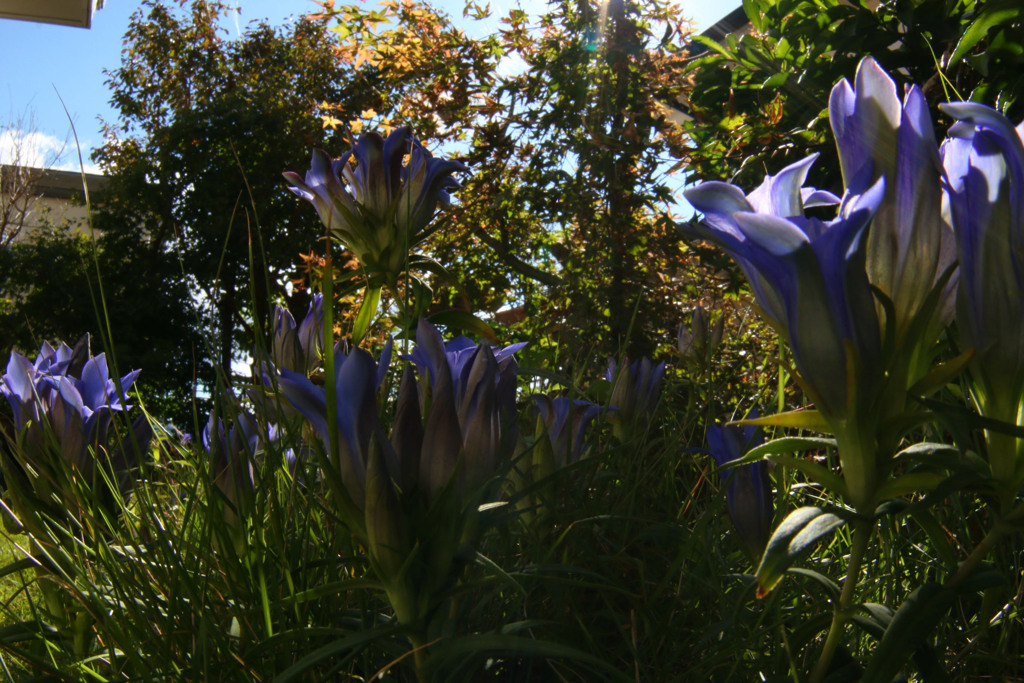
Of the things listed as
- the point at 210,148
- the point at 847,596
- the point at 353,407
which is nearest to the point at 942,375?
the point at 847,596

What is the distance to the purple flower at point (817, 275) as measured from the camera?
1.77ft

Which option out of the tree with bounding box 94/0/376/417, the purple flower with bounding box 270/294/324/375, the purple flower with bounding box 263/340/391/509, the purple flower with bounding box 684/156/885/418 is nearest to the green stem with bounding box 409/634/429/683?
the purple flower with bounding box 263/340/391/509

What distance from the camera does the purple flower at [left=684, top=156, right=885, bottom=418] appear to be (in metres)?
0.54

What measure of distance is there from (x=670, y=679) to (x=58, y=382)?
3.24 feet

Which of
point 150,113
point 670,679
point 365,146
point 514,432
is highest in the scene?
point 150,113

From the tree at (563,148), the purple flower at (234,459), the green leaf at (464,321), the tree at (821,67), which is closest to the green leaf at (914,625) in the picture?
the purple flower at (234,459)

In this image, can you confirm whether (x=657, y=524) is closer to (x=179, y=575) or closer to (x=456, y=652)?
(x=456, y=652)

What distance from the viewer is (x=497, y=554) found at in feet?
3.20

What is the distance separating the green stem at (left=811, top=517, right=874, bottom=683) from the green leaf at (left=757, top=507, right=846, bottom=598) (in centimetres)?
3

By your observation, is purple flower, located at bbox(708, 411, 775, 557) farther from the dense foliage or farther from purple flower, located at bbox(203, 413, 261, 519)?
purple flower, located at bbox(203, 413, 261, 519)

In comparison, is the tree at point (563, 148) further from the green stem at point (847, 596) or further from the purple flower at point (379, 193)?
the green stem at point (847, 596)

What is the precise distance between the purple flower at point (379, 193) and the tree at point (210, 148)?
12.1 m

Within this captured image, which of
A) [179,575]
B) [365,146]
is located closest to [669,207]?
[365,146]

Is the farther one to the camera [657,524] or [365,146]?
[365,146]
